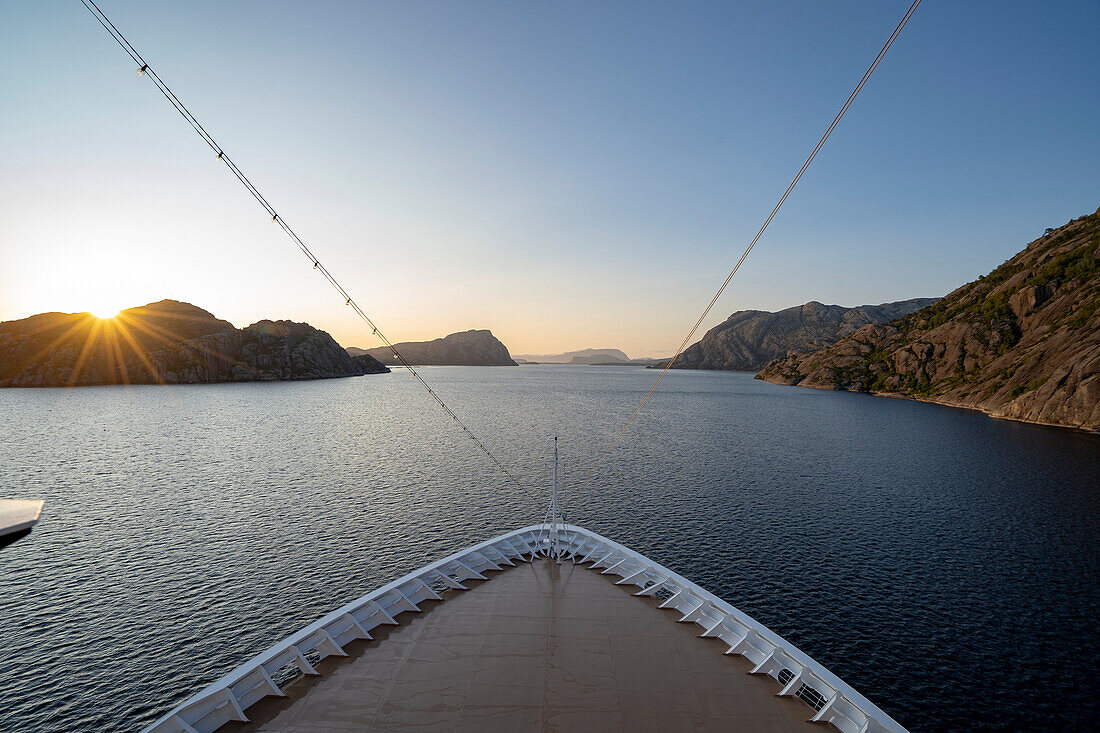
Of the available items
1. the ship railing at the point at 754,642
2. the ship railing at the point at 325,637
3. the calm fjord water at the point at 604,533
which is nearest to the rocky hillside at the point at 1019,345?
the calm fjord water at the point at 604,533

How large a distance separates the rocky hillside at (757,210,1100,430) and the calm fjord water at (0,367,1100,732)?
1641cm

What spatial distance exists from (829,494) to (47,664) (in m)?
62.7

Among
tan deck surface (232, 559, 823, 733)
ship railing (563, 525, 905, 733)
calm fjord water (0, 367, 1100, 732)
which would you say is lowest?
calm fjord water (0, 367, 1100, 732)

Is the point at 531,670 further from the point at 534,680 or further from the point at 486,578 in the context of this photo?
the point at 486,578

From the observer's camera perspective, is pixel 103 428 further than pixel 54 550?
Yes

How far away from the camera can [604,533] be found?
3966 centimetres

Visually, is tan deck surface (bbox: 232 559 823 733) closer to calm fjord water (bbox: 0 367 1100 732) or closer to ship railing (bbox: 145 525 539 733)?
ship railing (bbox: 145 525 539 733)

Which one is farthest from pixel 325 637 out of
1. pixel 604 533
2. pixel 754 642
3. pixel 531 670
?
pixel 604 533

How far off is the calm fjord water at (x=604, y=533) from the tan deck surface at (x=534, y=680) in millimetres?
9533

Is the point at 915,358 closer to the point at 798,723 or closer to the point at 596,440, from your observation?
the point at 596,440

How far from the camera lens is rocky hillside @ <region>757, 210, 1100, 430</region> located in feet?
312

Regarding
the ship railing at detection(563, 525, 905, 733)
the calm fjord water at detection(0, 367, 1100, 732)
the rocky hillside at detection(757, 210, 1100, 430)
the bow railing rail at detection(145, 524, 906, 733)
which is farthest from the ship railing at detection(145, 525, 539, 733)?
the rocky hillside at detection(757, 210, 1100, 430)

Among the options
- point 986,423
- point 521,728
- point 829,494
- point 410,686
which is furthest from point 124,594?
point 986,423

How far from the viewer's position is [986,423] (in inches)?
3981
